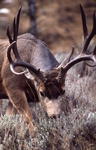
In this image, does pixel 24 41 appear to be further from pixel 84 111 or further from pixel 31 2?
pixel 31 2

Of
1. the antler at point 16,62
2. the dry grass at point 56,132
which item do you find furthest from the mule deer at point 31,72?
the dry grass at point 56,132

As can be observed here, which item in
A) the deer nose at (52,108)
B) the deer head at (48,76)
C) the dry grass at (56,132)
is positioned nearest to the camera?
the dry grass at (56,132)

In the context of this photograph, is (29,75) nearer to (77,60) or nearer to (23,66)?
(23,66)

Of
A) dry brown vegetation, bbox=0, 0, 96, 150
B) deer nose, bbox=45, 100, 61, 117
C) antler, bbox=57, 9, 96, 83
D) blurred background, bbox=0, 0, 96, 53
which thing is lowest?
blurred background, bbox=0, 0, 96, 53

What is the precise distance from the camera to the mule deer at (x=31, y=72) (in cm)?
917

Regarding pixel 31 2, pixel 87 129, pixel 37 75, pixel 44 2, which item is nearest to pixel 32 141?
pixel 87 129

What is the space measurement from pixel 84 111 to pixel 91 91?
2742 millimetres

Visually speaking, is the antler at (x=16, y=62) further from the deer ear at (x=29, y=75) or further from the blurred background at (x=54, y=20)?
the blurred background at (x=54, y=20)

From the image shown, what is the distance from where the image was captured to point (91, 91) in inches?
449

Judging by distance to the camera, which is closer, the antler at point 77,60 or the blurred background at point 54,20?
the antler at point 77,60

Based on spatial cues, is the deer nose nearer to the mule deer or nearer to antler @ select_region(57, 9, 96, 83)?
the mule deer

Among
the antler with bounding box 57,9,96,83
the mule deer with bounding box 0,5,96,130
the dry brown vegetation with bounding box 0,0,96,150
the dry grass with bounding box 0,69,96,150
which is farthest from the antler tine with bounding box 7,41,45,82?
the dry grass with bounding box 0,69,96,150

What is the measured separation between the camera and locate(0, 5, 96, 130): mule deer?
30.1ft

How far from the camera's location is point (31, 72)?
935 cm
